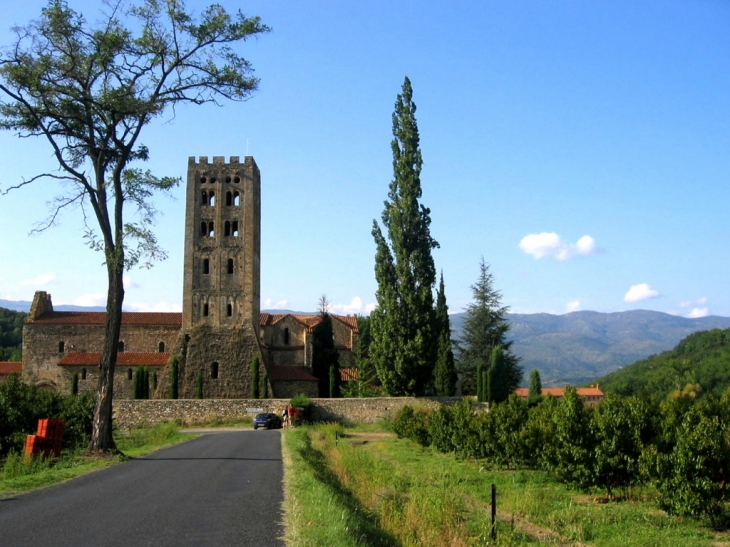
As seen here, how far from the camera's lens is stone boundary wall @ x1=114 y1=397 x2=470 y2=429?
4297 cm

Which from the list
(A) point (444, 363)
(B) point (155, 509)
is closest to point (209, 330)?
(A) point (444, 363)

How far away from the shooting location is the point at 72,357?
2152 inches

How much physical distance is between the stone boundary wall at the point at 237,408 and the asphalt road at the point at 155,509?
26039 mm

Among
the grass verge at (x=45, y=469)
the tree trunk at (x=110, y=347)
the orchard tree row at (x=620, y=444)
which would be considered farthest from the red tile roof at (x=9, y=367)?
the orchard tree row at (x=620, y=444)

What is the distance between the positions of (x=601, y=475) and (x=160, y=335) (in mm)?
46251

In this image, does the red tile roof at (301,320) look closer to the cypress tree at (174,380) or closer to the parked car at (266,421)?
the cypress tree at (174,380)

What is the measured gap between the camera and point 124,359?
180ft

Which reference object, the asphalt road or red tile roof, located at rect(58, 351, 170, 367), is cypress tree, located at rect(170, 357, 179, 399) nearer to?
red tile roof, located at rect(58, 351, 170, 367)

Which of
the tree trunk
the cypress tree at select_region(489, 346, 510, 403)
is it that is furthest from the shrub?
the tree trunk

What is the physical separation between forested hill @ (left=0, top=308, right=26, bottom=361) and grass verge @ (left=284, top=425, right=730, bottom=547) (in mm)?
84139

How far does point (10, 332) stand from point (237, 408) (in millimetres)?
76082

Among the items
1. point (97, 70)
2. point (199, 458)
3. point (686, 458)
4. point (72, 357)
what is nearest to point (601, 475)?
point (686, 458)

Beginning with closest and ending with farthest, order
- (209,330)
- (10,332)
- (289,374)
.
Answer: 1. (209,330)
2. (289,374)
3. (10,332)

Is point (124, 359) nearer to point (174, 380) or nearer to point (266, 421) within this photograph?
point (174, 380)
